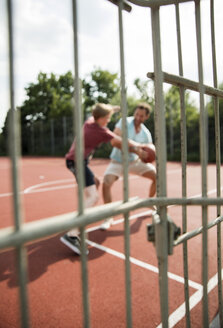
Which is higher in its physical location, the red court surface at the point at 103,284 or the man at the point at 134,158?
the man at the point at 134,158

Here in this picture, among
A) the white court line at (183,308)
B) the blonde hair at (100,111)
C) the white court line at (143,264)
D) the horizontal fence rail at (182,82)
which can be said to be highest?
the blonde hair at (100,111)

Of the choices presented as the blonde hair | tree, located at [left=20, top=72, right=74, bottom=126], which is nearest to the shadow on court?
the blonde hair

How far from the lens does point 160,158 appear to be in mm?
1245

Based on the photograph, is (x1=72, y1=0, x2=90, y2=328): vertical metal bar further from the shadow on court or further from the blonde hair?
the blonde hair

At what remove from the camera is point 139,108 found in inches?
177

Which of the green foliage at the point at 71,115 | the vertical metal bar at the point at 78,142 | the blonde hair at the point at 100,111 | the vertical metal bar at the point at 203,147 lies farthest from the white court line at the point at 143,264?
the green foliage at the point at 71,115

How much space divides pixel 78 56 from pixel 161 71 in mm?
423

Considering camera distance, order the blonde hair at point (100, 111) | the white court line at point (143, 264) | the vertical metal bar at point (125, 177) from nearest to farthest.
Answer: the vertical metal bar at point (125, 177) < the white court line at point (143, 264) < the blonde hair at point (100, 111)

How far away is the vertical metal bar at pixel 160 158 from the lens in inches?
47.5

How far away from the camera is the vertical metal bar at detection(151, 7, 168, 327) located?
1.21 meters

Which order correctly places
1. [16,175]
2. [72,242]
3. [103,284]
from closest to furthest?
1. [16,175]
2. [103,284]
3. [72,242]

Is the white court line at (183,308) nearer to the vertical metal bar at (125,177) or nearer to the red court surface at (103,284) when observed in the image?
the red court surface at (103,284)

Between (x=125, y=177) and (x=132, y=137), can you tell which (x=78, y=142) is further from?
(x=132, y=137)

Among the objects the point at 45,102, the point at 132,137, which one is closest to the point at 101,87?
the point at 45,102
